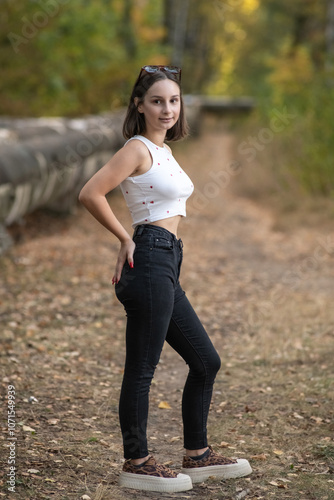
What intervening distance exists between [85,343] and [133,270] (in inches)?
107

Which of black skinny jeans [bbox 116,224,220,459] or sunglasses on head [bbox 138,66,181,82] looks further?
sunglasses on head [bbox 138,66,181,82]

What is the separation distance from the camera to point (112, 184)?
2.83 meters

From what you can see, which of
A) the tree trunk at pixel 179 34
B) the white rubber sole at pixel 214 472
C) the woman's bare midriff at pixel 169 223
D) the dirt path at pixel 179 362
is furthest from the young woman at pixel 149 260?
the tree trunk at pixel 179 34

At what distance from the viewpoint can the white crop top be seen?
291 cm

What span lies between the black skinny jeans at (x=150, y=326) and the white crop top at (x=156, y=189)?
0.22 ft

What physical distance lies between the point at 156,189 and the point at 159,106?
381mm

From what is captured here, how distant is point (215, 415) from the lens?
4285mm

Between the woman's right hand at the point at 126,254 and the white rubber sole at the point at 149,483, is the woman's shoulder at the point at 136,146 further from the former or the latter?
the white rubber sole at the point at 149,483

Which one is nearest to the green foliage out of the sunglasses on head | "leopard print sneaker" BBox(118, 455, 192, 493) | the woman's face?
the sunglasses on head

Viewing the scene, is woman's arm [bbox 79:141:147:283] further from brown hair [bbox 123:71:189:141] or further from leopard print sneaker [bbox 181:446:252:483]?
leopard print sneaker [bbox 181:446:252:483]

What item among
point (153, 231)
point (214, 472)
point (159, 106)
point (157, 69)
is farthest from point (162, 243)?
point (214, 472)

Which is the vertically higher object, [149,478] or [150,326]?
[150,326]

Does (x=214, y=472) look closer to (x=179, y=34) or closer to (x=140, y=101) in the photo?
(x=140, y=101)

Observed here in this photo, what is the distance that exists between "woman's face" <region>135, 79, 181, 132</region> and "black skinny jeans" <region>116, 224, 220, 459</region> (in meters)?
0.45
